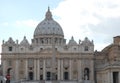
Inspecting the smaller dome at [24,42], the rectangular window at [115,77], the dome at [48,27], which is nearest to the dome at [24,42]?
the smaller dome at [24,42]

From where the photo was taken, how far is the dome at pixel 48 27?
427 feet

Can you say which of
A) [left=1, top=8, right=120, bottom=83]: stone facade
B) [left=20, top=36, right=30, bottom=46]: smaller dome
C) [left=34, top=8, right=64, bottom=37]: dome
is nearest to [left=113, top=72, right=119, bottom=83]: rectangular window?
[left=1, top=8, right=120, bottom=83]: stone facade

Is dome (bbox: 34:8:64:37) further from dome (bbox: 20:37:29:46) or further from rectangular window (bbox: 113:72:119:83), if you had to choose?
rectangular window (bbox: 113:72:119:83)

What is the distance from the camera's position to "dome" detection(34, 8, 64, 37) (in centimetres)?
13012

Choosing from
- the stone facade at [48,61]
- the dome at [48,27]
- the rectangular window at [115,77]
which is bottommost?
the rectangular window at [115,77]

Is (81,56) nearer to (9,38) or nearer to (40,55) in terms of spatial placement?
(40,55)

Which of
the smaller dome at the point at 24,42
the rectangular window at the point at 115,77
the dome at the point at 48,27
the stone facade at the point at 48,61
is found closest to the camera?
the rectangular window at the point at 115,77

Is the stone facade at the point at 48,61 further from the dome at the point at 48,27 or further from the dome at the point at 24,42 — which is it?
the dome at the point at 48,27

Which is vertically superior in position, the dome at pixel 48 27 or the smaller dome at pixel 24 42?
the dome at pixel 48 27

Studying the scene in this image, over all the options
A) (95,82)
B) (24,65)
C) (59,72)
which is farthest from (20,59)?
(95,82)

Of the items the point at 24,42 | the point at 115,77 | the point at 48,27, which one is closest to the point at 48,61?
the point at 24,42

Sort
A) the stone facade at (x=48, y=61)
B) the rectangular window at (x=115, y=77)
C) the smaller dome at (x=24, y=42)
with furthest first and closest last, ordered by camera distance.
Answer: the smaller dome at (x=24, y=42) → the stone facade at (x=48, y=61) → the rectangular window at (x=115, y=77)

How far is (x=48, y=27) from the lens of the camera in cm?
13200

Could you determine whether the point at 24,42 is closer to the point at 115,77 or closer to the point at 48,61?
the point at 48,61
